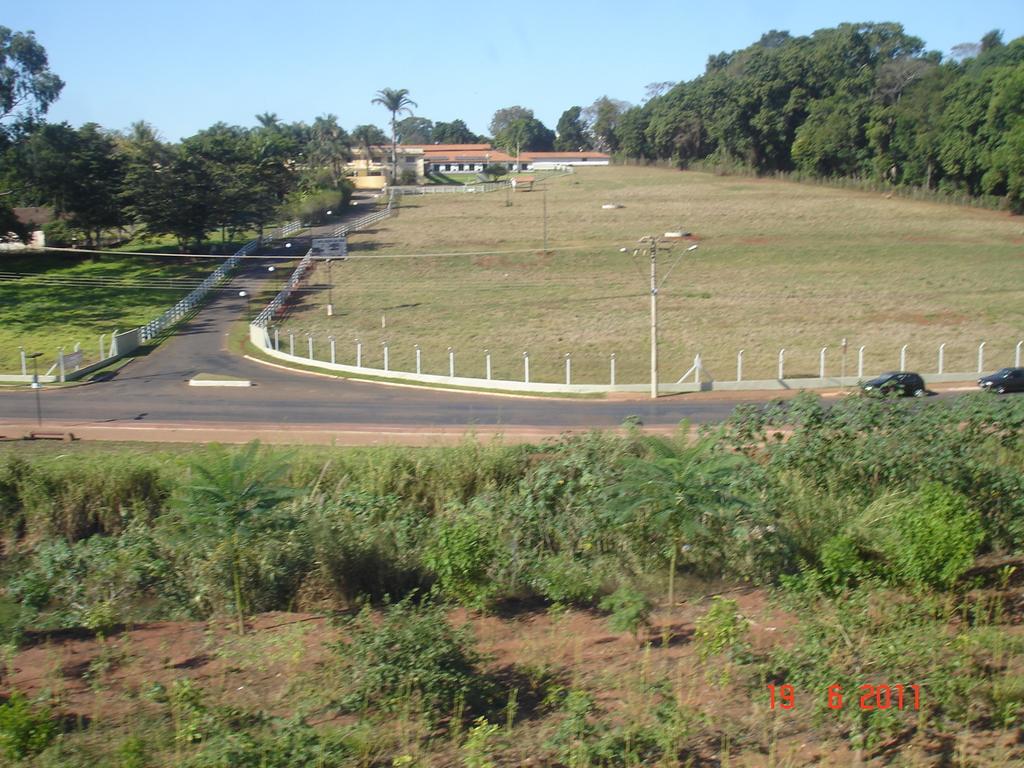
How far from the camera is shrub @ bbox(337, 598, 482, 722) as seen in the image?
654cm

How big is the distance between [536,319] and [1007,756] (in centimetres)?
3746

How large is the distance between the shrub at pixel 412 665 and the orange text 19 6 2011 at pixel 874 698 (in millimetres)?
2196

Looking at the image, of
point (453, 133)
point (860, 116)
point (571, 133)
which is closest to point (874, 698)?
point (860, 116)

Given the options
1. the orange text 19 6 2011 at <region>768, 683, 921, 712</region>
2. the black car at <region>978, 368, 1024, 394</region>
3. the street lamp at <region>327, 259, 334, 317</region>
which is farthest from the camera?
the street lamp at <region>327, 259, 334, 317</region>

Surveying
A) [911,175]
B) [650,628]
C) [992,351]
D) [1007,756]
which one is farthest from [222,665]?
[911,175]

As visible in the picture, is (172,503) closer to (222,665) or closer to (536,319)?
(222,665)

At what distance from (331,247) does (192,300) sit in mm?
9675

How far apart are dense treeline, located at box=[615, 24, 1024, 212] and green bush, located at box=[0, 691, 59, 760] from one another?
210 feet

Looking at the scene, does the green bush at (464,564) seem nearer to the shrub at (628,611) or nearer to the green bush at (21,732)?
the shrub at (628,611)

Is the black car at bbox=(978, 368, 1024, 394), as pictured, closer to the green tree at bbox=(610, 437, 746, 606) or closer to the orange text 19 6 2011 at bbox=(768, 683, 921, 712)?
the green tree at bbox=(610, 437, 746, 606)

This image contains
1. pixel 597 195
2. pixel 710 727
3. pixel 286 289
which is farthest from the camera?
pixel 597 195

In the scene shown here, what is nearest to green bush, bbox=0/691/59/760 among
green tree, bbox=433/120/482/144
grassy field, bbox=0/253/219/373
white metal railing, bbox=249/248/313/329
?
grassy field, bbox=0/253/219/373

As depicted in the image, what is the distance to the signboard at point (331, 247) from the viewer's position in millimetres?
53812

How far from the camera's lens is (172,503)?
33.0 ft
